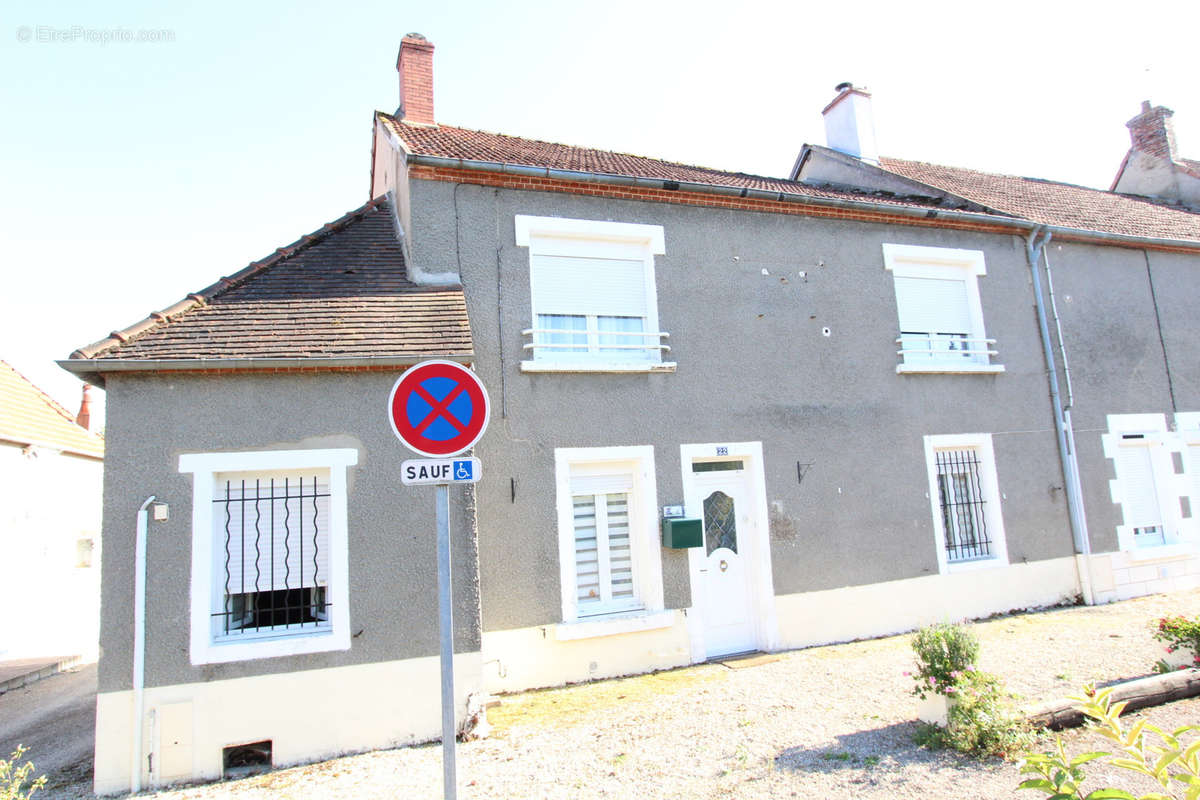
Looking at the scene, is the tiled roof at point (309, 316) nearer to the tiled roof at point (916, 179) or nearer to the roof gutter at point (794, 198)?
the roof gutter at point (794, 198)

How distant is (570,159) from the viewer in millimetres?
9547

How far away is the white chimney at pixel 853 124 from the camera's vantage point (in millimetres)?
13156

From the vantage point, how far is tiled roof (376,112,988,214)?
337 inches

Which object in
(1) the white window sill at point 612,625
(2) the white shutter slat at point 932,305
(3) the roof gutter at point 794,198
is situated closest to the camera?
(1) the white window sill at point 612,625

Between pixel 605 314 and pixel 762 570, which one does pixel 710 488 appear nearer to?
pixel 762 570

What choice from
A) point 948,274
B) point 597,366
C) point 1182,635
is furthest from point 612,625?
point 948,274

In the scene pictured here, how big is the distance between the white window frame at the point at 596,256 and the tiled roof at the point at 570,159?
660 millimetres

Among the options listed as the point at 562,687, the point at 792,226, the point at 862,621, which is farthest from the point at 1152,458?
the point at 562,687

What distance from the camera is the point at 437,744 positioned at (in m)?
5.98

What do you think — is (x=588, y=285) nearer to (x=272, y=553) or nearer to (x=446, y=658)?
(x=272, y=553)

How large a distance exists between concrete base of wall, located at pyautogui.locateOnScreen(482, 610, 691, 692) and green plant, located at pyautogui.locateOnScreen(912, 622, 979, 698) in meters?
3.00

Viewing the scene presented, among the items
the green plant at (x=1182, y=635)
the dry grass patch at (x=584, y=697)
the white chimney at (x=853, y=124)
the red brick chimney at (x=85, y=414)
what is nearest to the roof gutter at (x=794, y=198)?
the white chimney at (x=853, y=124)

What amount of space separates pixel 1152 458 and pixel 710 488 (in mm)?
7708

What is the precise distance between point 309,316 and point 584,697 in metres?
4.59
